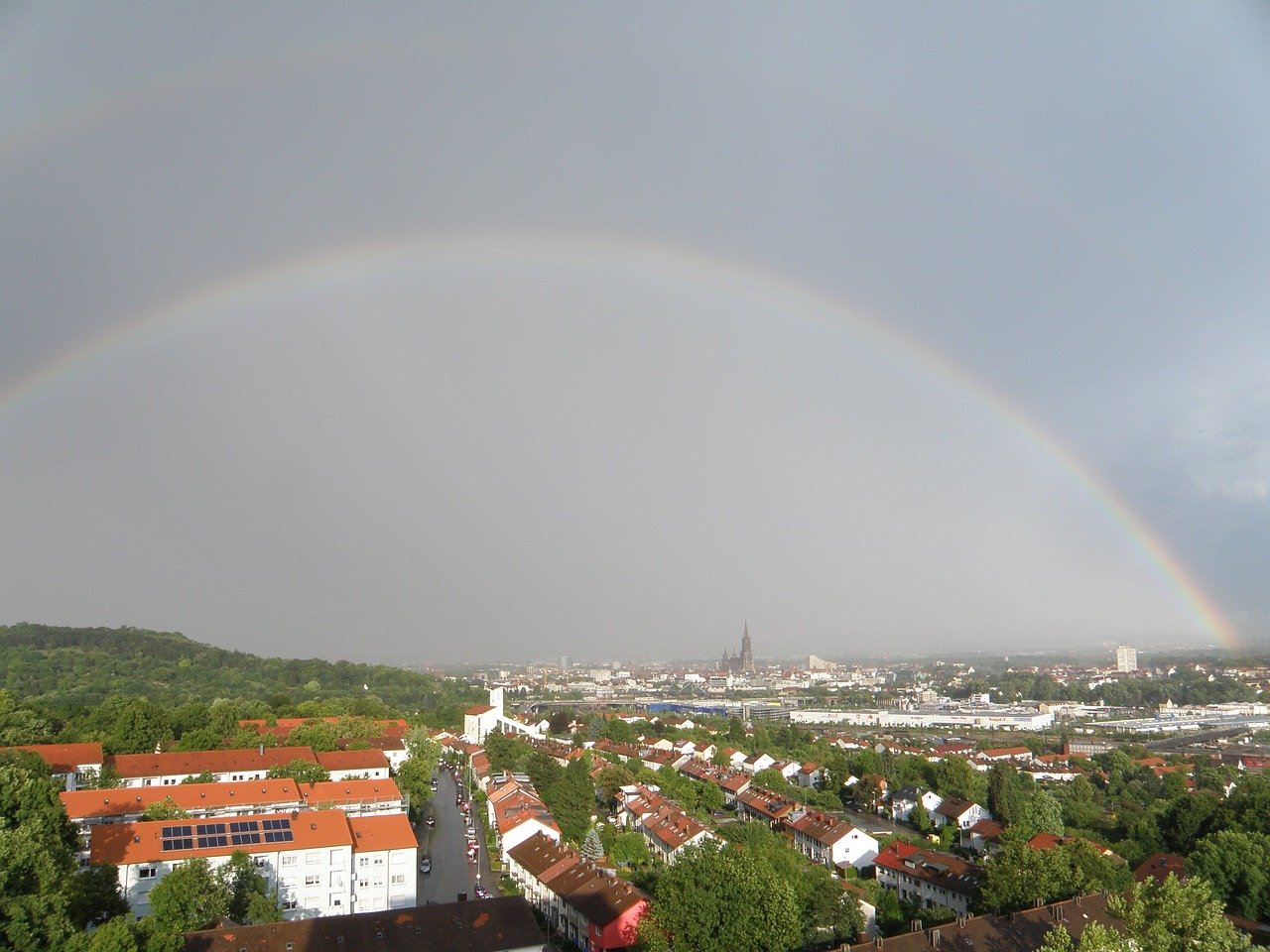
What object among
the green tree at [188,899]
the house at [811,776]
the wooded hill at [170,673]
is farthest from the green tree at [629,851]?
the wooded hill at [170,673]

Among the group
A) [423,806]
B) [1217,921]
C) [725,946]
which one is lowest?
[423,806]

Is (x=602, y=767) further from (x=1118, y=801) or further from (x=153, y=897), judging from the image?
(x=153, y=897)

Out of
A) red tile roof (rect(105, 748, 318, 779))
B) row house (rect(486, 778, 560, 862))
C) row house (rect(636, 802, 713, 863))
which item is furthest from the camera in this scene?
red tile roof (rect(105, 748, 318, 779))

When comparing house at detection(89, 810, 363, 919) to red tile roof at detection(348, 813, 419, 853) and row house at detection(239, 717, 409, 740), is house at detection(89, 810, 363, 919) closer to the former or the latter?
red tile roof at detection(348, 813, 419, 853)

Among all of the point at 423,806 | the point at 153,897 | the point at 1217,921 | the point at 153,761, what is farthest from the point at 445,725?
the point at 1217,921

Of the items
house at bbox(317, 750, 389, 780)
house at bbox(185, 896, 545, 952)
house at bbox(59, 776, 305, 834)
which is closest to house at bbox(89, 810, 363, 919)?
house at bbox(59, 776, 305, 834)

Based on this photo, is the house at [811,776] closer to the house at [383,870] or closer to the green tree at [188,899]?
the house at [383,870]

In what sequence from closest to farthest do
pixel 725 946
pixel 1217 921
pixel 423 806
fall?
1. pixel 1217 921
2. pixel 725 946
3. pixel 423 806
